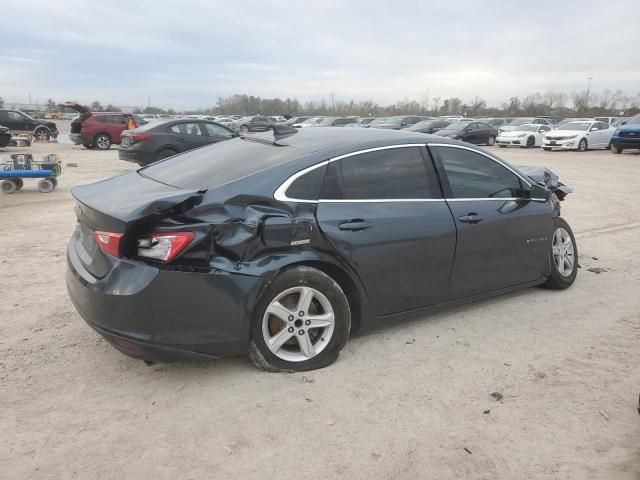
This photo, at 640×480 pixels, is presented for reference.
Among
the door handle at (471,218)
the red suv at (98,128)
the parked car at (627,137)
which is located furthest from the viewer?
the red suv at (98,128)

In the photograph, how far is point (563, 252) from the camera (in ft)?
16.9

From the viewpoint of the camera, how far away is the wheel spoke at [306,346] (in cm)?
348

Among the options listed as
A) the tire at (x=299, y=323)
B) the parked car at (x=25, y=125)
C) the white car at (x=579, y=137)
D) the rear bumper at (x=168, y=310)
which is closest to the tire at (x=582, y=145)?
the white car at (x=579, y=137)

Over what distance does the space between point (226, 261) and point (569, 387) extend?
2271 millimetres

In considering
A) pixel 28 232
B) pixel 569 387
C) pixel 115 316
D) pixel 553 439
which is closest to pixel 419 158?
pixel 569 387

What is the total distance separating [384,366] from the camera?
3.61 meters

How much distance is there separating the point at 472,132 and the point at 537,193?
23892 mm

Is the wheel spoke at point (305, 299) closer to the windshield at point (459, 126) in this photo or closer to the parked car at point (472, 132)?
the parked car at point (472, 132)

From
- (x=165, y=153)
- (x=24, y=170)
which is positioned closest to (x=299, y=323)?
(x=24, y=170)

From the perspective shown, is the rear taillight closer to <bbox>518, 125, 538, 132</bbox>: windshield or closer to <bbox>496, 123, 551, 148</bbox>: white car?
<bbox>496, 123, 551, 148</bbox>: white car

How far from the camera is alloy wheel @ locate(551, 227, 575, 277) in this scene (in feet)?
16.6

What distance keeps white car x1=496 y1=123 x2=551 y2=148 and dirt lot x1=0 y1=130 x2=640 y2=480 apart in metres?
23.9

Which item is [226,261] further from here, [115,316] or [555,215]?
[555,215]

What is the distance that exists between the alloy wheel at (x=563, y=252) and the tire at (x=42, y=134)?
28.5 m
